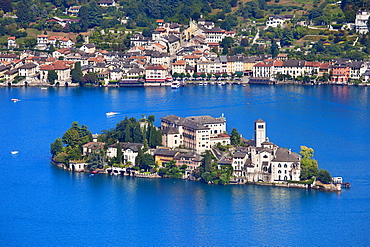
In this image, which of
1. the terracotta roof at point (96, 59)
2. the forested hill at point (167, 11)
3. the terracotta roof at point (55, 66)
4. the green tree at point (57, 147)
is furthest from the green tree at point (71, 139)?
the forested hill at point (167, 11)

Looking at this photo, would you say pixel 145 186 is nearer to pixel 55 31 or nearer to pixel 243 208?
pixel 243 208

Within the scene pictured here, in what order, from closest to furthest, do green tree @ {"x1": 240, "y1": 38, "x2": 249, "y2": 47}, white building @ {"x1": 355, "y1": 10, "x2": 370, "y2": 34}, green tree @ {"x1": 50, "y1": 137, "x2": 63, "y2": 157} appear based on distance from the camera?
green tree @ {"x1": 50, "y1": 137, "x2": 63, "y2": 157}
green tree @ {"x1": 240, "y1": 38, "x2": 249, "y2": 47}
white building @ {"x1": 355, "y1": 10, "x2": 370, "y2": 34}

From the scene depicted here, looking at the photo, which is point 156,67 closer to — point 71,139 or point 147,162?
point 71,139

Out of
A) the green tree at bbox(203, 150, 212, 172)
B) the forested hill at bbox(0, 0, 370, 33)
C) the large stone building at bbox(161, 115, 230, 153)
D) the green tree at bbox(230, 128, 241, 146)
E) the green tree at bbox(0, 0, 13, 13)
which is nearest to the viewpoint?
the green tree at bbox(203, 150, 212, 172)

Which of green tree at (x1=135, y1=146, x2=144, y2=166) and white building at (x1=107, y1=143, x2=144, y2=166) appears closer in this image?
green tree at (x1=135, y1=146, x2=144, y2=166)

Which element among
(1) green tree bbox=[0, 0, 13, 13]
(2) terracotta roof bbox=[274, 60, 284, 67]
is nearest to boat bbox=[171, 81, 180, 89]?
(2) terracotta roof bbox=[274, 60, 284, 67]

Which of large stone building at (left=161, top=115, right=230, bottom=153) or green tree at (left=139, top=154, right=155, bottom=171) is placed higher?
large stone building at (left=161, top=115, right=230, bottom=153)

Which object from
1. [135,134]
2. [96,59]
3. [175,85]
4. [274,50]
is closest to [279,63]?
[274,50]

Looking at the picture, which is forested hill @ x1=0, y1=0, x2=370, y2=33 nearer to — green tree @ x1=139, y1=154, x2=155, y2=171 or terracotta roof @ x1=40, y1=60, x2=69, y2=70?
terracotta roof @ x1=40, y1=60, x2=69, y2=70

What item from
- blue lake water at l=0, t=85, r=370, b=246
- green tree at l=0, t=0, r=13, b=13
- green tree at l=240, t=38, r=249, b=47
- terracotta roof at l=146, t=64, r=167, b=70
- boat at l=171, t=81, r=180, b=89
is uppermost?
green tree at l=0, t=0, r=13, b=13
